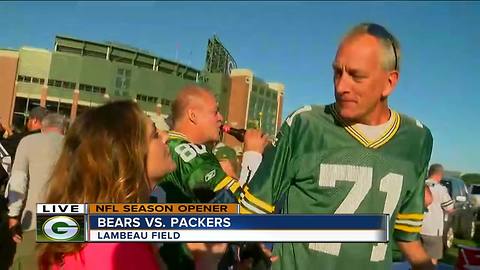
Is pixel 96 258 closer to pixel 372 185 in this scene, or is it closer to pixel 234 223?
pixel 234 223

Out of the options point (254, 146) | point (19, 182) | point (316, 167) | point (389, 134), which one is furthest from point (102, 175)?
point (19, 182)

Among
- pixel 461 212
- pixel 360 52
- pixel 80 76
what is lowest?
pixel 461 212

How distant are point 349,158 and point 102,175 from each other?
2.10ft

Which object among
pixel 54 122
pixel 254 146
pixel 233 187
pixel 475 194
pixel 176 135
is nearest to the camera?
pixel 233 187

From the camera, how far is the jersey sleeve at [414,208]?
4.47 ft

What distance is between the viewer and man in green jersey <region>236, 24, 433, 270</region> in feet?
4.23

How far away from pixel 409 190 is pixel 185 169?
958 millimetres

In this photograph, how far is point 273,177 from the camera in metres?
1.30

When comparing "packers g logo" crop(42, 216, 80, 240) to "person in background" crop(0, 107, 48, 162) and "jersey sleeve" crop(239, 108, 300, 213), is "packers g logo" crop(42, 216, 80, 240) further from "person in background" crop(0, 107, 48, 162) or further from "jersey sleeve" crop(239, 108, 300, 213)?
"person in background" crop(0, 107, 48, 162)

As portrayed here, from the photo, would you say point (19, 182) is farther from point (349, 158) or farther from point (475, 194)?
point (475, 194)

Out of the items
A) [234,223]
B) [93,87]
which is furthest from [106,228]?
[93,87]

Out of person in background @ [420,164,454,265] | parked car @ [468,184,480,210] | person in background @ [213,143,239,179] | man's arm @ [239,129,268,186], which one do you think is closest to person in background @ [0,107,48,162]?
person in background @ [213,143,239,179]

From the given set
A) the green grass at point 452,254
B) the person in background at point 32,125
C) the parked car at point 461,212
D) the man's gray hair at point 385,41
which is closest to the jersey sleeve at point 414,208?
the man's gray hair at point 385,41

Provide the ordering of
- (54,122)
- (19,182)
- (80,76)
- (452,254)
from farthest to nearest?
(80,76) < (452,254) < (54,122) < (19,182)
